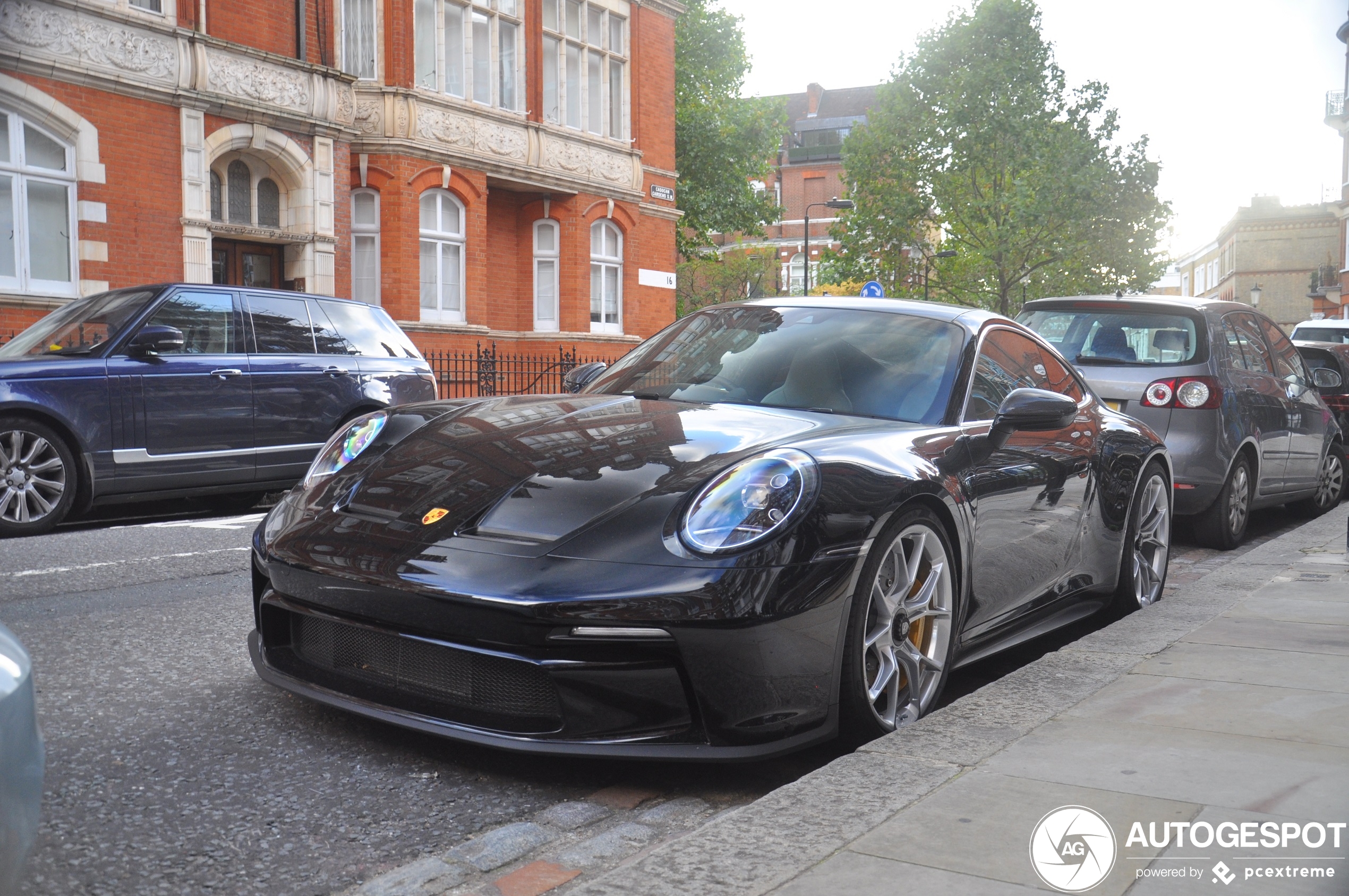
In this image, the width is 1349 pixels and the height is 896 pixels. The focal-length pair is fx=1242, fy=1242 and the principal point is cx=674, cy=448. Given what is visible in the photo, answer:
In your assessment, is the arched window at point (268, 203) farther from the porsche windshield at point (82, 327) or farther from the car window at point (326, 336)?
the porsche windshield at point (82, 327)

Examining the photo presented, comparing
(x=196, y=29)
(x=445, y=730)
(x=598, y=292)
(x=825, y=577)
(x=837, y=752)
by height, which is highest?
(x=196, y=29)

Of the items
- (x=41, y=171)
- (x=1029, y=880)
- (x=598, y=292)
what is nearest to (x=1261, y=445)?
(x=1029, y=880)

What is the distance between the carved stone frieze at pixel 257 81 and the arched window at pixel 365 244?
320 centimetres

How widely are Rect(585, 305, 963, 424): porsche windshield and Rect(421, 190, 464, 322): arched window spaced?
62.5 ft

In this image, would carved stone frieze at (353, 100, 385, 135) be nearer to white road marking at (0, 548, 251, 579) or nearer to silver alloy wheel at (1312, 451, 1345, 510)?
white road marking at (0, 548, 251, 579)

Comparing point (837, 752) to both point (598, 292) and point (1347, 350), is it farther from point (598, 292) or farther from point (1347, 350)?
point (598, 292)

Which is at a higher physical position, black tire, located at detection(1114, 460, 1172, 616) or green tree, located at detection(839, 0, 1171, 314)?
green tree, located at detection(839, 0, 1171, 314)

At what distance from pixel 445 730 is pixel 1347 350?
13.6 m

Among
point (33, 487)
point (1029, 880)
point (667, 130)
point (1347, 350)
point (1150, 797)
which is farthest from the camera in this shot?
point (667, 130)

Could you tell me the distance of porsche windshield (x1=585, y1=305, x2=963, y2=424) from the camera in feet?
14.4

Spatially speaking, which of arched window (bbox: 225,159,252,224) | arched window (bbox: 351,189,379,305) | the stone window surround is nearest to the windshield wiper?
the stone window surround

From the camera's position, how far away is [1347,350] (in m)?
13.9

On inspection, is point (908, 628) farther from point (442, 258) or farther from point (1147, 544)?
point (442, 258)

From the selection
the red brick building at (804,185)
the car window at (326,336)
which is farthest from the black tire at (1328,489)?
the red brick building at (804,185)
